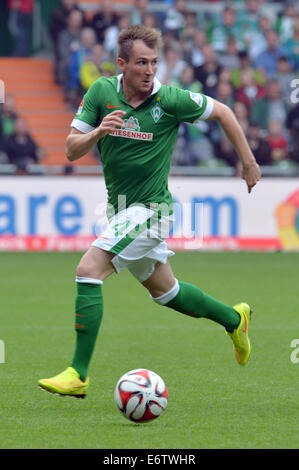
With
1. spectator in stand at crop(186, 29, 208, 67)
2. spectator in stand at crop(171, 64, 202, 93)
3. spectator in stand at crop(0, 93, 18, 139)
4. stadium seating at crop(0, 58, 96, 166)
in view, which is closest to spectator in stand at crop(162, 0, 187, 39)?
spectator in stand at crop(186, 29, 208, 67)

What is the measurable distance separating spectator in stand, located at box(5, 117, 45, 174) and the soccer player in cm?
1022

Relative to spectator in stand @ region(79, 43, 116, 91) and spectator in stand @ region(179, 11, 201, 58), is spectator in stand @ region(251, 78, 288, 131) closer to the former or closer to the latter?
spectator in stand @ region(179, 11, 201, 58)

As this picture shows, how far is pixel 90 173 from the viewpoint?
1605 cm

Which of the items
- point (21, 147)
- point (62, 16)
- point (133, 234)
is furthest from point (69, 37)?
point (133, 234)

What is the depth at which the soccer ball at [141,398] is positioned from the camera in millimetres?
5285

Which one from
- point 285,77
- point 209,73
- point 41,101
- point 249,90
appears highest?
point 209,73

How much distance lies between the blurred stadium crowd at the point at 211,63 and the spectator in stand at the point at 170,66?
0.7 inches

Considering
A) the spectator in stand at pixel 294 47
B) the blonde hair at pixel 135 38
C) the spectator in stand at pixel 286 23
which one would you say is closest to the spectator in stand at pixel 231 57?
the spectator in stand at pixel 294 47

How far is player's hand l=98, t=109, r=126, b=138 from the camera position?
5.54m

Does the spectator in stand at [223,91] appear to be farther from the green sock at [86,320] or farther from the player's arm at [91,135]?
the green sock at [86,320]

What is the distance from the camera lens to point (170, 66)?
17.7 meters

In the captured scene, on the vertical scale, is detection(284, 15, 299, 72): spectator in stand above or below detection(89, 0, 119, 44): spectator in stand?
below

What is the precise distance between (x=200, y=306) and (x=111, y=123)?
1507 mm

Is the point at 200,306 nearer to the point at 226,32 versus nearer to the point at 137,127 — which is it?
the point at 137,127
